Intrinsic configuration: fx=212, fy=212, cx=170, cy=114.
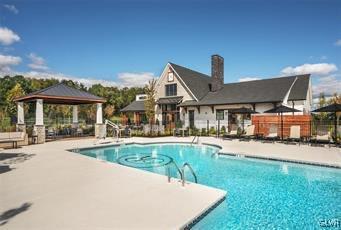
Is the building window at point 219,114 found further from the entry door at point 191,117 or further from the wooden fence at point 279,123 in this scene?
the wooden fence at point 279,123

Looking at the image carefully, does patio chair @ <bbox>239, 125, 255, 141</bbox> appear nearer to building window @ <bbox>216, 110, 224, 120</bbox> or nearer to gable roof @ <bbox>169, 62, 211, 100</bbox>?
building window @ <bbox>216, 110, 224, 120</bbox>

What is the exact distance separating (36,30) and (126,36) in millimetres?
7439

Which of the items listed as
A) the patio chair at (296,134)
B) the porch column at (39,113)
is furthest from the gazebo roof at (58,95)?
the patio chair at (296,134)

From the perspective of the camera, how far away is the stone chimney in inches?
1057

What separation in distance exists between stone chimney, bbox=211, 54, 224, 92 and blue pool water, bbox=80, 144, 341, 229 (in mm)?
16178

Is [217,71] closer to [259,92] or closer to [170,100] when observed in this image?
[259,92]

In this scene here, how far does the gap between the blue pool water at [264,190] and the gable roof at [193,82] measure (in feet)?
47.6

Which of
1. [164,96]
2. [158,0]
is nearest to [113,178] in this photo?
[158,0]

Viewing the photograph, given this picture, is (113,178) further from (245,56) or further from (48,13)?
(245,56)

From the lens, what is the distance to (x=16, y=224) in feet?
13.2

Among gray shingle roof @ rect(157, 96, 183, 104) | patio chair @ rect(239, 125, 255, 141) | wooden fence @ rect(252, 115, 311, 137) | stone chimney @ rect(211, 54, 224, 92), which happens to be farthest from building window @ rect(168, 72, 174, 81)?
patio chair @ rect(239, 125, 255, 141)

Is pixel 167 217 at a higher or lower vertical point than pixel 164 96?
lower

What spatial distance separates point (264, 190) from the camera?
708 cm

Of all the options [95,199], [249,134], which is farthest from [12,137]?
[249,134]
